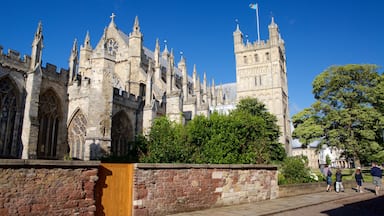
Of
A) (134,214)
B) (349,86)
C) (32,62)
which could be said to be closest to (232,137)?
(134,214)

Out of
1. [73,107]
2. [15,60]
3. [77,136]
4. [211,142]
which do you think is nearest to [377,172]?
[211,142]

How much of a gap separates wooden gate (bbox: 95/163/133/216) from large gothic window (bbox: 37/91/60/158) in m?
12.0

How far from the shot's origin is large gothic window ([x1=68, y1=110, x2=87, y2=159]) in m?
19.3

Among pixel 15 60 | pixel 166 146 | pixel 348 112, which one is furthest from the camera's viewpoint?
pixel 348 112

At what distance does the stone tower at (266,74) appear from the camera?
4709 centimetres

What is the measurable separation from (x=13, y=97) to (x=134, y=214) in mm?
12617

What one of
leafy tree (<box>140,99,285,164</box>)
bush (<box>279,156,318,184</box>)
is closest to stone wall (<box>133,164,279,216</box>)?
leafy tree (<box>140,99,285,164</box>)

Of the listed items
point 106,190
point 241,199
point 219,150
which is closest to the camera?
point 106,190

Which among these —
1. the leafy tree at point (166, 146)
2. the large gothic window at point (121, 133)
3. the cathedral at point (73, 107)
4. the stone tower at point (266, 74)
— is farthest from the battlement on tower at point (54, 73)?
the stone tower at point (266, 74)

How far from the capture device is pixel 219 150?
14.1 metres

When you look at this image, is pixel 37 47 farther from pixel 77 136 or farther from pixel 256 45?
pixel 256 45

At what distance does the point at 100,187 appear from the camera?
24.9ft

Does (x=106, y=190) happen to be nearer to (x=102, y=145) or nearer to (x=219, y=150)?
(x=219, y=150)

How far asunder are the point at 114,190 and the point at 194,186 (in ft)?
9.75
